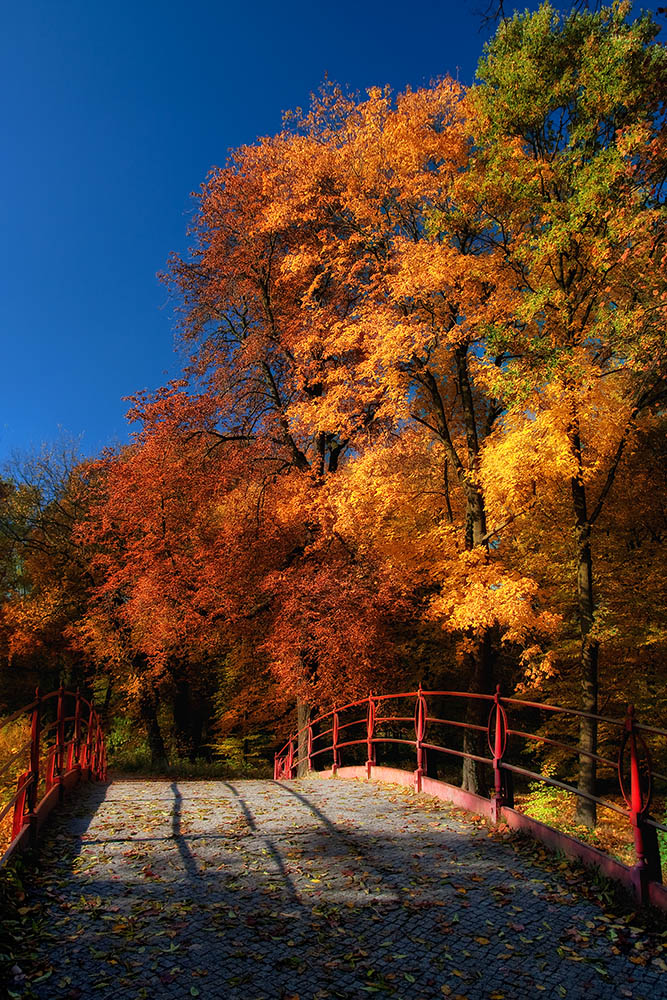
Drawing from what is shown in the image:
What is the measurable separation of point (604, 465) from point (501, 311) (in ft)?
14.0

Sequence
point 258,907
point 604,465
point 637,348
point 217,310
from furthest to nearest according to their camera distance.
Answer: point 217,310 → point 604,465 → point 637,348 → point 258,907

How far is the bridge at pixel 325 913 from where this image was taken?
3.69m

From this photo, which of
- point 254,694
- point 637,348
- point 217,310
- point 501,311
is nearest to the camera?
point 637,348

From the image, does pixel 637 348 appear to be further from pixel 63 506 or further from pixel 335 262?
pixel 63 506

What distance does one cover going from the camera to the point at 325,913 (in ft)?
15.0

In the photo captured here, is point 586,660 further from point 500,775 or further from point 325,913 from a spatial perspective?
point 325,913

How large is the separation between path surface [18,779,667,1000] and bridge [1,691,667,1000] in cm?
1

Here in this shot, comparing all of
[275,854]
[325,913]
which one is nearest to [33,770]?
[275,854]

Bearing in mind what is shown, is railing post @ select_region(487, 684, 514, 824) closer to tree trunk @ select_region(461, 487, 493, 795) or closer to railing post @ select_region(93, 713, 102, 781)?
tree trunk @ select_region(461, 487, 493, 795)

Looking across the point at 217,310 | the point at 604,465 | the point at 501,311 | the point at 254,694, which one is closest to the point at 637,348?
the point at 501,311

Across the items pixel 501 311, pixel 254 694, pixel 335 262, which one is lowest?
pixel 254 694

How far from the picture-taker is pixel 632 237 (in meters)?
11.5

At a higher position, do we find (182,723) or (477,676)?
(477,676)

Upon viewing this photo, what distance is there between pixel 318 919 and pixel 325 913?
0.37ft
